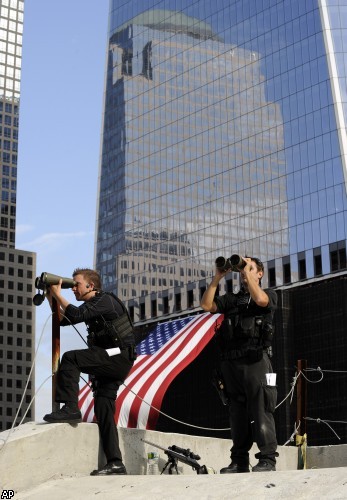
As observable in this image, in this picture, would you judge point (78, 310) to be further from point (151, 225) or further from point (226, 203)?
point (151, 225)

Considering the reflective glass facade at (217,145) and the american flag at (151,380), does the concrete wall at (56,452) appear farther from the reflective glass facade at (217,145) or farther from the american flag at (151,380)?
the reflective glass facade at (217,145)

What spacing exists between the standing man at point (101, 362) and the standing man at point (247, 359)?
0.89 m

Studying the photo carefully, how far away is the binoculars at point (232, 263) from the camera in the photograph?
9675mm

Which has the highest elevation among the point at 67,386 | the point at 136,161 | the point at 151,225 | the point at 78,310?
the point at 136,161

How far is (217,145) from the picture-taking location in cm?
8931

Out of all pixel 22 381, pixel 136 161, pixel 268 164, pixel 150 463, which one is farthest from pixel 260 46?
pixel 22 381

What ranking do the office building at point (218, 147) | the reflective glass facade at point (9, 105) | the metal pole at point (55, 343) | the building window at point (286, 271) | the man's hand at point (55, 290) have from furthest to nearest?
1. the reflective glass facade at point (9, 105)
2. the building window at point (286, 271)
3. the office building at point (218, 147)
4. the metal pole at point (55, 343)
5. the man's hand at point (55, 290)

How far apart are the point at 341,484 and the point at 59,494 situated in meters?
2.81

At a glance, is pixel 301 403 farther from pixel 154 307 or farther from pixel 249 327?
pixel 154 307

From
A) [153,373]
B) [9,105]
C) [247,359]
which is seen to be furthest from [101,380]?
[9,105]

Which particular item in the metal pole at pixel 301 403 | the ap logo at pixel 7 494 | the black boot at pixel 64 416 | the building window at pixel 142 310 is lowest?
the ap logo at pixel 7 494

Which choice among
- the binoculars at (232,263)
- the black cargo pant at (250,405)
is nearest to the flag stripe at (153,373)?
the black cargo pant at (250,405)

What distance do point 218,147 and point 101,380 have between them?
262 feet

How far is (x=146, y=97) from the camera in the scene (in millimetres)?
97188
